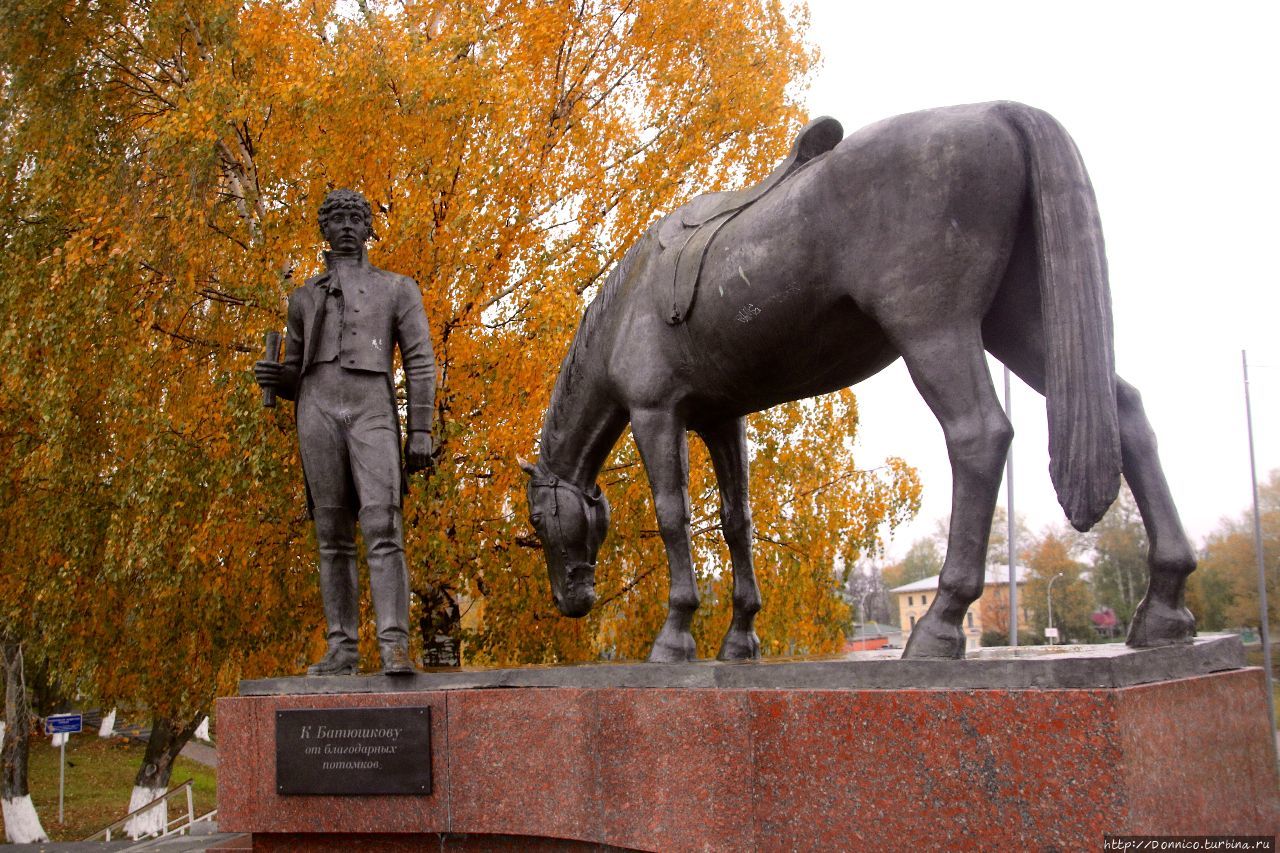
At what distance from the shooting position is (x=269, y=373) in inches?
234

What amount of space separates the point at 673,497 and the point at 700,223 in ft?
4.49

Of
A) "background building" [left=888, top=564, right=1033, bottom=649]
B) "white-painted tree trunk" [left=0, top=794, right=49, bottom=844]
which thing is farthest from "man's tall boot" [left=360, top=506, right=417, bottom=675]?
"background building" [left=888, top=564, right=1033, bottom=649]

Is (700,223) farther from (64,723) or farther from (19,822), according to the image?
(64,723)

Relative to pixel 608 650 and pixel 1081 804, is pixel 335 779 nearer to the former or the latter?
pixel 1081 804

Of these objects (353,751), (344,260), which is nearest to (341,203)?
(344,260)

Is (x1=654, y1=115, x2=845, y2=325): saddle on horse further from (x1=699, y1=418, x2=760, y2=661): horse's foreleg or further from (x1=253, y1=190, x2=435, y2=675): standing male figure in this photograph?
(x1=253, y1=190, x2=435, y2=675): standing male figure

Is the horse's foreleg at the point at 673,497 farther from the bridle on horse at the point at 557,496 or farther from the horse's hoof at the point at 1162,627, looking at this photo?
the horse's hoof at the point at 1162,627

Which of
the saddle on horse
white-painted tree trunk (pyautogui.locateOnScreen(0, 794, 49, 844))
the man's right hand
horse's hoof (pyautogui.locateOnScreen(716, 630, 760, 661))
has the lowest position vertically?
white-painted tree trunk (pyautogui.locateOnScreen(0, 794, 49, 844))

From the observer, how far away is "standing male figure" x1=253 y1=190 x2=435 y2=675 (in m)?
5.74

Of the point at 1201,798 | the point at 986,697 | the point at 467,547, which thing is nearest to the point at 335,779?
the point at 986,697

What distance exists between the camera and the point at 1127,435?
4.13 meters

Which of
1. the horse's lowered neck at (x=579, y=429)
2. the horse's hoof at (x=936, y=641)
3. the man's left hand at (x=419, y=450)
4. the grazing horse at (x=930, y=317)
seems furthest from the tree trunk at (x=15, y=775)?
the horse's hoof at (x=936, y=641)

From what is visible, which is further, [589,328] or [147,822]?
[147,822]

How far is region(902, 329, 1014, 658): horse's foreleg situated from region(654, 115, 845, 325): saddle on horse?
1.30 meters
